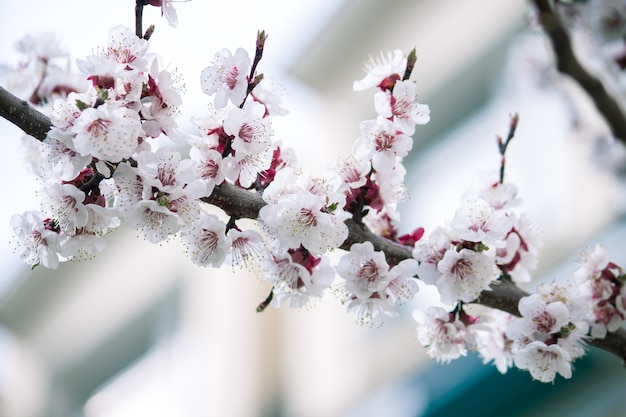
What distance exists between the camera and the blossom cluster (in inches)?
46.5

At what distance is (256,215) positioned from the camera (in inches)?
49.3

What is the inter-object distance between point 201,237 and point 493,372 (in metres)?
2.82

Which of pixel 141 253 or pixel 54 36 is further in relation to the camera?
pixel 141 253

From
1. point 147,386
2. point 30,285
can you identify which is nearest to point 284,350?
point 147,386

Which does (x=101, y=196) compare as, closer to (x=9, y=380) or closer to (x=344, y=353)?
(x=344, y=353)

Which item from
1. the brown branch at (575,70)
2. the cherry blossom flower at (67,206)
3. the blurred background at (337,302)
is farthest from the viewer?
the blurred background at (337,302)

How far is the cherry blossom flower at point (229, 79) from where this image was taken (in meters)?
1.30

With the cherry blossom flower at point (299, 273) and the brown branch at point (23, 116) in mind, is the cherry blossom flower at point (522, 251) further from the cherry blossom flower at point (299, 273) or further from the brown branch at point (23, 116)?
the brown branch at point (23, 116)

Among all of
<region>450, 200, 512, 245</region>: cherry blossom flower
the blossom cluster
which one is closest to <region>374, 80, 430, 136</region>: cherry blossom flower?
the blossom cluster

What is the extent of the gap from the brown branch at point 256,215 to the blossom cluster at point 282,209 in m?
0.01

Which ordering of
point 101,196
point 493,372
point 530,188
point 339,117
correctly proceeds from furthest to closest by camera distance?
point 339,117 → point 530,188 → point 493,372 → point 101,196

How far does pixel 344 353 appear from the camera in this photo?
516 cm

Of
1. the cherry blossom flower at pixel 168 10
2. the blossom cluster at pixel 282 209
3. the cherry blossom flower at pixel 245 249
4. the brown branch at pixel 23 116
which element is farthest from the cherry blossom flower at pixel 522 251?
the brown branch at pixel 23 116

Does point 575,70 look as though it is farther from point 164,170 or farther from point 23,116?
point 23,116
